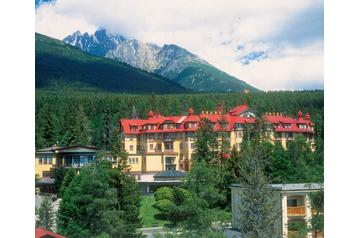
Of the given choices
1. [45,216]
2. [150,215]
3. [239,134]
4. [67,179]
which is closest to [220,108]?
[239,134]

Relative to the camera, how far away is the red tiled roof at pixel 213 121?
805 centimetres

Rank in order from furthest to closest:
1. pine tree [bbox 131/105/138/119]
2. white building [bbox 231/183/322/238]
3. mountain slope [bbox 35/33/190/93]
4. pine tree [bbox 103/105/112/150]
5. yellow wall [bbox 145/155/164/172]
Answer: mountain slope [bbox 35/33/190/93], pine tree [bbox 131/105/138/119], pine tree [bbox 103/105/112/150], yellow wall [bbox 145/155/164/172], white building [bbox 231/183/322/238]

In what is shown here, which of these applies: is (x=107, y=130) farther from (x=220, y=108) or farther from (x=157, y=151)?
(x=220, y=108)

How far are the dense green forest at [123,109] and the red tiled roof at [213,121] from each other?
0.42ft

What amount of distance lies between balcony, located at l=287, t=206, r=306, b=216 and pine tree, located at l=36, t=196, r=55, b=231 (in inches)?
97.4

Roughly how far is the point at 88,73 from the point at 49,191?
593 cm

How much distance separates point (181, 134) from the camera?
8273 millimetres

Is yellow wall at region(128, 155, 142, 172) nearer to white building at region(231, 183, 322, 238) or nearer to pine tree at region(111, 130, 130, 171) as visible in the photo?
pine tree at region(111, 130, 130, 171)

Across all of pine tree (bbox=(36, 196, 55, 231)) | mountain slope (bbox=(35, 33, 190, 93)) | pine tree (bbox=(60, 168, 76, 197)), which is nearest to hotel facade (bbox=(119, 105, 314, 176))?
pine tree (bbox=(60, 168, 76, 197))

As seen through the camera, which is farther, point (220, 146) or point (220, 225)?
point (220, 146)

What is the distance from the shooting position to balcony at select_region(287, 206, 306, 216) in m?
6.17
